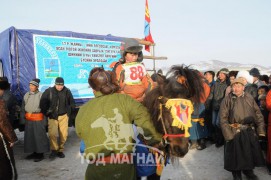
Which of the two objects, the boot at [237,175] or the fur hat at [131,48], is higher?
the fur hat at [131,48]

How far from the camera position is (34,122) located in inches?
248

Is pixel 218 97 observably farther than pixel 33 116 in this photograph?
Yes

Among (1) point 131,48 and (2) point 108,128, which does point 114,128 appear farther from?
(1) point 131,48

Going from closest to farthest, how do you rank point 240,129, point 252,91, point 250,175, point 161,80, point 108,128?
point 108,128 < point 161,80 < point 240,129 < point 250,175 < point 252,91

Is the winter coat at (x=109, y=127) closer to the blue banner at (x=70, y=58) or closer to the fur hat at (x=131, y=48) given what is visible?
the fur hat at (x=131, y=48)

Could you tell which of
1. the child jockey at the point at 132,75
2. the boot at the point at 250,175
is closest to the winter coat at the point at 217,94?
the boot at the point at 250,175

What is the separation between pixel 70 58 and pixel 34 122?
214 cm

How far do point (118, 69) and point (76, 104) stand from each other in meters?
4.74

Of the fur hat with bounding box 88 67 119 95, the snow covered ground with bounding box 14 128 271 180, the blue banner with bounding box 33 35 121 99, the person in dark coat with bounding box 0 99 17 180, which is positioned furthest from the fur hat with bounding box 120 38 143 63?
the blue banner with bounding box 33 35 121 99

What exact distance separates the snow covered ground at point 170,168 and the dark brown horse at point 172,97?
8.50ft

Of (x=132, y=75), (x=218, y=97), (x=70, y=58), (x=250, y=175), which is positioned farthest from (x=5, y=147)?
(x=218, y=97)

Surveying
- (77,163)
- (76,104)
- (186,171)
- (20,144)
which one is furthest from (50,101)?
(186,171)

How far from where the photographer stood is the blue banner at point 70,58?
22.1 feet

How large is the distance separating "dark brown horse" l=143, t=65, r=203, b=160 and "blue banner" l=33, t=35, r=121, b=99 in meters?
4.07
